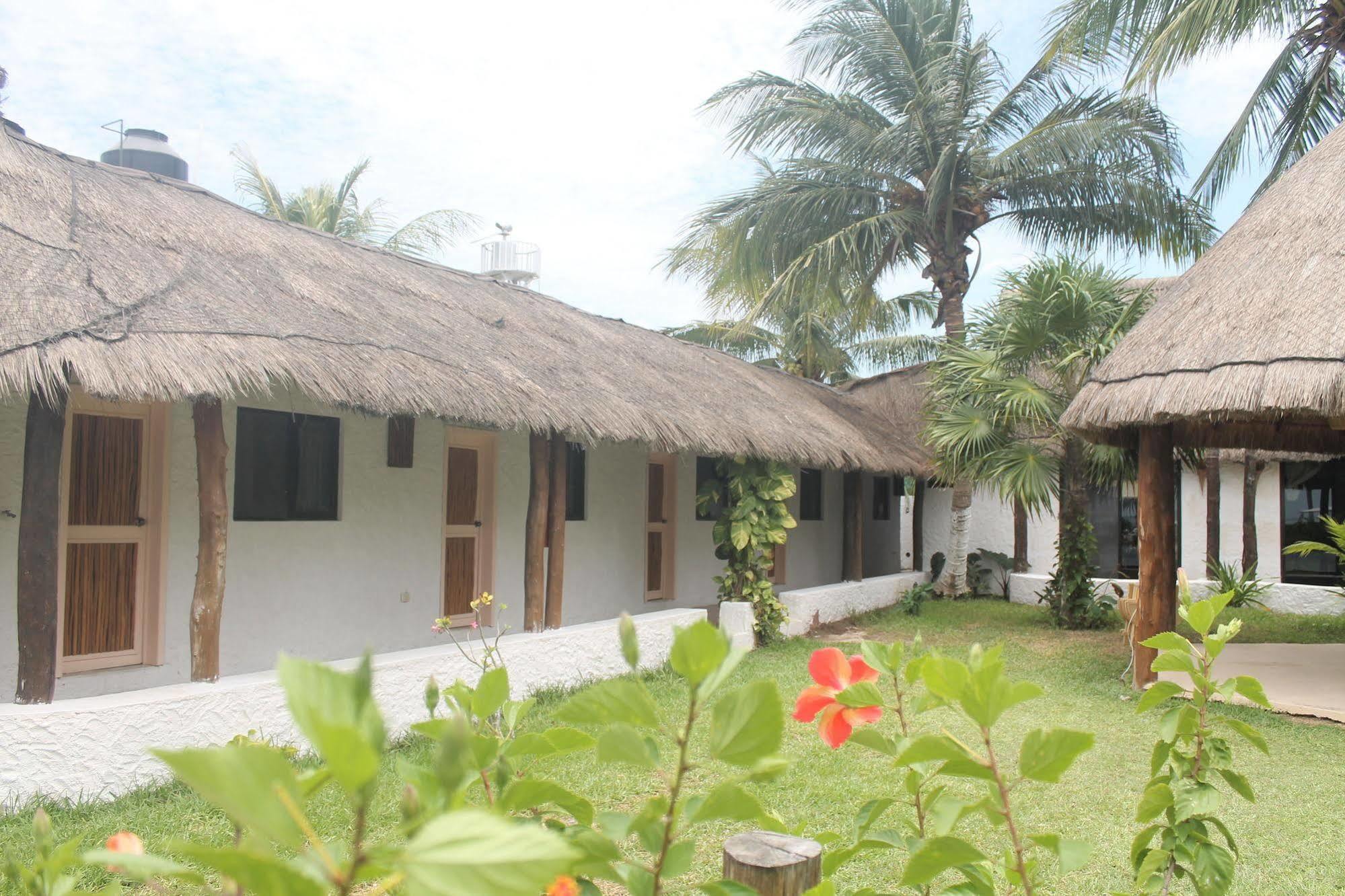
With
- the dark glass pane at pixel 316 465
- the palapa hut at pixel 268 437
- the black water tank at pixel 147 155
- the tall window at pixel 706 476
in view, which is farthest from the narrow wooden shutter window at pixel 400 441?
the tall window at pixel 706 476

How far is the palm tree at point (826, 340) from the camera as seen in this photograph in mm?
19062

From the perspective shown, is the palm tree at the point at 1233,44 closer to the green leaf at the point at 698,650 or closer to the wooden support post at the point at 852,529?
the wooden support post at the point at 852,529

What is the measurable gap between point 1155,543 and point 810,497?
5.79 meters

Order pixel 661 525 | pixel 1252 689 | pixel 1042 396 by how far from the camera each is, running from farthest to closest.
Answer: pixel 661 525 < pixel 1042 396 < pixel 1252 689

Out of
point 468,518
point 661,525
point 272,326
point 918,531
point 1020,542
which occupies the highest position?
point 272,326

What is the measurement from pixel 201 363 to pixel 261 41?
13.9 m

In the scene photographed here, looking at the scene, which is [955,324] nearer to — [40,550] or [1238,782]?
[40,550]

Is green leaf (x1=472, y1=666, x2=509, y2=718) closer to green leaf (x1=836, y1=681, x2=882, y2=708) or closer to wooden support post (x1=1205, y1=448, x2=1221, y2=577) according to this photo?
green leaf (x1=836, y1=681, x2=882, y2=708)

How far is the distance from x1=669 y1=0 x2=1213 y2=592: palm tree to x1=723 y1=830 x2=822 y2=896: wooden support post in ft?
35.8

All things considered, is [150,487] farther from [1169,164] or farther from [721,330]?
[721,330]

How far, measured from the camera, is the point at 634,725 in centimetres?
69

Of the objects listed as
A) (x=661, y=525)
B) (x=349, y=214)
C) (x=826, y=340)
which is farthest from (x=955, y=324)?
(x=349, y=214)

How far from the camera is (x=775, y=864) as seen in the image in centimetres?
155

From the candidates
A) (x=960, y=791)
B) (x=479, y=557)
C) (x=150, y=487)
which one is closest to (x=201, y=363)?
(x=150, y=487)
